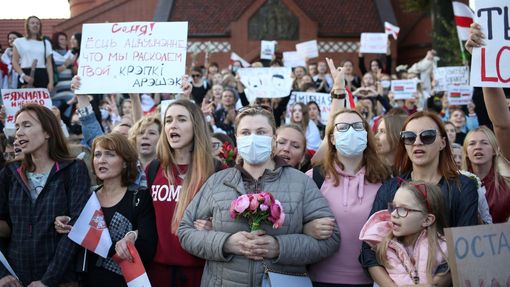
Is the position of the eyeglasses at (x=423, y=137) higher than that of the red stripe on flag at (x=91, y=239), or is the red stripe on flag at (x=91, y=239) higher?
the eyeglasses at (x=423, y=137)

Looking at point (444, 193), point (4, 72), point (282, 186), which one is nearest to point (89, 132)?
point (282, 186)

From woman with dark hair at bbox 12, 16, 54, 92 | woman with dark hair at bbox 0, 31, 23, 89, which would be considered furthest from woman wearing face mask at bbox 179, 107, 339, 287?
woman with dark hair at bbox 0, 31, 23, 89

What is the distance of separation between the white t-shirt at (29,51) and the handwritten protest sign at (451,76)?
7.91 m

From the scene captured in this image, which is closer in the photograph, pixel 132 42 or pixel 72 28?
pixel 132 42

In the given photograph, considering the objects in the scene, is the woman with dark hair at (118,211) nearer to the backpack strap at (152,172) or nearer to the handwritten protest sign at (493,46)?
the backpack strap at (152,172)

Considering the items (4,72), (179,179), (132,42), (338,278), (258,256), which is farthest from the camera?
(4,72)

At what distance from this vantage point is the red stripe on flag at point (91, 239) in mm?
4898

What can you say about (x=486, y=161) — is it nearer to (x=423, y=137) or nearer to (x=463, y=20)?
(x=423, y=137)

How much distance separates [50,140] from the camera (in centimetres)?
523

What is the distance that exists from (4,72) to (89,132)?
788cm

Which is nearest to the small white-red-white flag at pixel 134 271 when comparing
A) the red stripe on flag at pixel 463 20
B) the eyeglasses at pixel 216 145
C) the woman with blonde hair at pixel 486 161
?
the eyeglasses at pixel 216 145

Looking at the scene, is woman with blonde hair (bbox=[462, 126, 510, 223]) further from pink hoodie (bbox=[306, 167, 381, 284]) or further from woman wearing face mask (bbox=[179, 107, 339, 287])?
woman wearing face mask (bbox=[179, 107, 339, 287])

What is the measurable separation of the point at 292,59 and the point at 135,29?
11.9 meters

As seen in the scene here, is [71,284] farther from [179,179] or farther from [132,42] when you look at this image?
[132,42]
